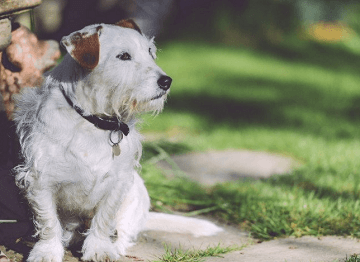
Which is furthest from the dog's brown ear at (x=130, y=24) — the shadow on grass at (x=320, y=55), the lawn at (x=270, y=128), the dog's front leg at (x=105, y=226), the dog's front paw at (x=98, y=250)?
the shadow on grass at (x=320, y=55)

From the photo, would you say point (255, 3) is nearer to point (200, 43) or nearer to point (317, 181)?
point (200, 43)

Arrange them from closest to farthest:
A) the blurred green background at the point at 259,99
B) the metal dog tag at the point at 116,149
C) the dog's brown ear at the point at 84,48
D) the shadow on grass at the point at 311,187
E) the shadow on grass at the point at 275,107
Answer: the dog's brown ear at the point at 84,48
the metal dog tag at the point at 116,149
the blurred green background at the point at 259,99
the shadow on grass at the point at 311,187
the shadow on grass at the point at 275,107

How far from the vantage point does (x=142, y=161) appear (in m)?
5.14

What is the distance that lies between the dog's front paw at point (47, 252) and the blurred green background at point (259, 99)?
942mm

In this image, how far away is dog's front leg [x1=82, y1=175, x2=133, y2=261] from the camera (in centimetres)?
310

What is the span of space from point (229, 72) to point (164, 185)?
6105mm

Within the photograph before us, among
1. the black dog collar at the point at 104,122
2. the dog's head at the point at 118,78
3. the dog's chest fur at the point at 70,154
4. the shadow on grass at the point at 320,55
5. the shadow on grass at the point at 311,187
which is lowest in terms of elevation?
the shadow on grass at the point at 320,55

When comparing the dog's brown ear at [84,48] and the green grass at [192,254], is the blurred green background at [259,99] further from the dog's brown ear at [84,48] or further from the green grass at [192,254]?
the dog's brown ear at [84,48]

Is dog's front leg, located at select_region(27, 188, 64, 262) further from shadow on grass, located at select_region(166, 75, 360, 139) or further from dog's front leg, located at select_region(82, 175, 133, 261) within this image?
shadow on grass, located at select_region(166, 75, 360, 139)

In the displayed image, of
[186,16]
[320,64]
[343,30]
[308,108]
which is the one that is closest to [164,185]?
[308,108]

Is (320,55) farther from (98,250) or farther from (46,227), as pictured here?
(46,227)

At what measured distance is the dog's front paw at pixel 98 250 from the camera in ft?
10.1

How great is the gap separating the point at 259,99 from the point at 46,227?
20.1ft

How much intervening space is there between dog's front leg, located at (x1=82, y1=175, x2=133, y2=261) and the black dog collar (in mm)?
309
